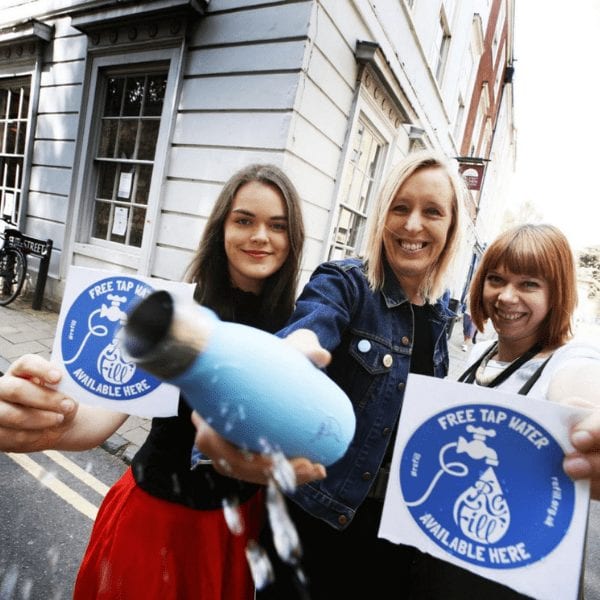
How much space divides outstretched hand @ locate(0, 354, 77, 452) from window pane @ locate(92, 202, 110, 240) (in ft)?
18.0

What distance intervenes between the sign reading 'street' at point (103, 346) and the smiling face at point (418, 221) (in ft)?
2.41

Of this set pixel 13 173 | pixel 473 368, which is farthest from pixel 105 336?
pixel 13 173

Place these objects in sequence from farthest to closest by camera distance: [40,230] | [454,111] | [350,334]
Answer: [454,111] < [40,230] < [350,334]

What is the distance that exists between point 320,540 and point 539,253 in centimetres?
120

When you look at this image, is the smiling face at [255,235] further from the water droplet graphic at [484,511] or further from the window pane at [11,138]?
the window pane at [11,138]

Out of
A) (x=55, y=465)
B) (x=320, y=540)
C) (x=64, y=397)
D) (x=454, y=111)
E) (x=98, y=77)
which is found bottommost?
(x=55, y=465)

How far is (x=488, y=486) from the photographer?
31.0 inches

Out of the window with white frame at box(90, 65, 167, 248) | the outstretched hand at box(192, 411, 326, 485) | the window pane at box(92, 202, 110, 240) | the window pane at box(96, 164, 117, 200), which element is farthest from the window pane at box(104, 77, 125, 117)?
the outstretched hand at box(192, 411, 326, 485)

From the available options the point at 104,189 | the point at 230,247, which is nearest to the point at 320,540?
the point at 230,247

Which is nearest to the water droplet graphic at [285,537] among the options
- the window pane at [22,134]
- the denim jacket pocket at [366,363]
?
the denim jacket pocket at [366,363]

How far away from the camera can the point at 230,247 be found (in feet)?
4.26

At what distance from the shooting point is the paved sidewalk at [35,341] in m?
3.10

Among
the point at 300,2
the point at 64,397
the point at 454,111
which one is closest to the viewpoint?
the point at 64,397

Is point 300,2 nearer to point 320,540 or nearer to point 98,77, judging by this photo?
point 98,77
